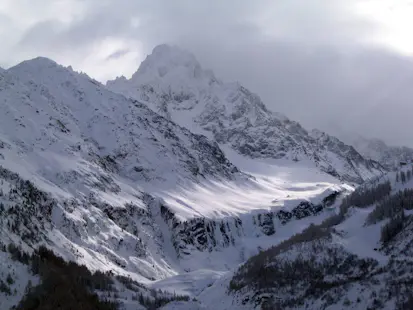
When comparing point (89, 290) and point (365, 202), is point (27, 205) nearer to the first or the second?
point (89, 290)

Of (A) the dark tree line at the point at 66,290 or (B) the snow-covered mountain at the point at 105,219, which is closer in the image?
(A) the dark tree line at the point at 66,290

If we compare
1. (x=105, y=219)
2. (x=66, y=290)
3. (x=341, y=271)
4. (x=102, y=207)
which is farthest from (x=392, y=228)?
(x=102, y=207)

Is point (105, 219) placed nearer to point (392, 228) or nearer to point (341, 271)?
point (341, 271)

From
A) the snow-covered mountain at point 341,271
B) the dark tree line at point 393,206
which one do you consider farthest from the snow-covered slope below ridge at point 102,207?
the dark tree line at point 393,206

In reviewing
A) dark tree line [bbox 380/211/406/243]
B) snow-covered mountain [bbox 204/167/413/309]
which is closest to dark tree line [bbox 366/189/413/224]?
snow-covered mountain [bbox 204/167/413/309]

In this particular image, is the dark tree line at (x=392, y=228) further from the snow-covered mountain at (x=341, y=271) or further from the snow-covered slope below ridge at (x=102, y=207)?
the snow-covered slope below ridge at (x=102, y=207)

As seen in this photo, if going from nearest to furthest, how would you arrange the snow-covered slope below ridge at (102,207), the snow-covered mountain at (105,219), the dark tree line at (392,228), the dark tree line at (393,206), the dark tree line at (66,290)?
the dark tree line at (66,290), the dark tree line at (392,228), the dark tree line at (393,206), the snow-covered mountain at (105,219), the snow-covered slope below ridge at (102,207)

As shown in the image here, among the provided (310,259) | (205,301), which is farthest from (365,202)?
(205,301)

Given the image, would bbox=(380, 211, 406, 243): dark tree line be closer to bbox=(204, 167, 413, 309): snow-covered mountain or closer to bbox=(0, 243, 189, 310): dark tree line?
bbox=(204, 167, 413, 309): snow-covered mountain

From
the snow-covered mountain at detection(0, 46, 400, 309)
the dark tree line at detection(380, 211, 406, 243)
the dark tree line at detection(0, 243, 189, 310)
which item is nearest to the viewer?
the dark tree line at detection(0, 243, 189, 310)

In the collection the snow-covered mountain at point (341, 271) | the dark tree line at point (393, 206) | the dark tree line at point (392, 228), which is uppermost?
the dark tree line at point (393, 206)

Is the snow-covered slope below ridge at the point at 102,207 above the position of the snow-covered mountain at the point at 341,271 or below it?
above

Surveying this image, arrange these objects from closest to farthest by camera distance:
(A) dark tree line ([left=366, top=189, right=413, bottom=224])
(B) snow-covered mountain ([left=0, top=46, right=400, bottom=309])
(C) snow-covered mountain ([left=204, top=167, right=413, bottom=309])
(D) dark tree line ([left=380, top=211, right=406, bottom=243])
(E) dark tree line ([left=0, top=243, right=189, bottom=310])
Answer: (E) dark tree line ([left=0, top=243, right=189, bottom=310]) → (C) snow-covered mountain ([left=204, top=167, right=413, bottom=309]) → (D) dark tree line ([left=380, top=211, right=406, bottom=243]) → (A) dark tree line ([left=366, top=189, right=413, bottom=224]) → (B) snow-covered mountain ([left=0, top=46, right=400, bottom=309])
